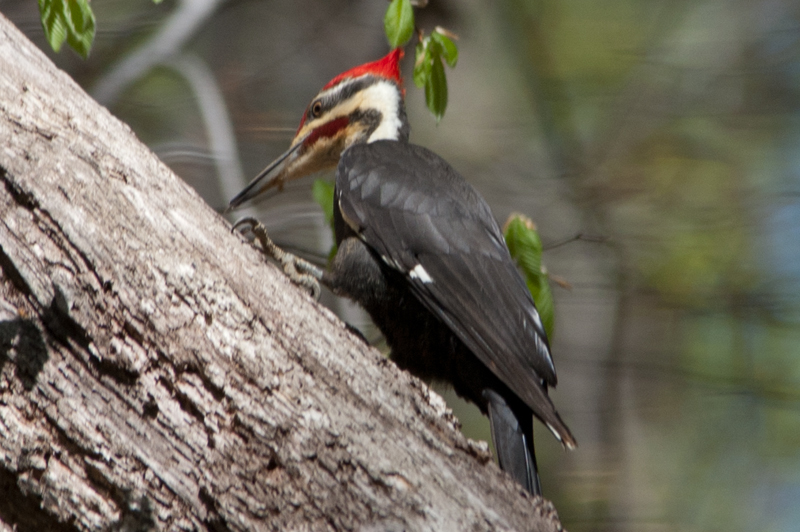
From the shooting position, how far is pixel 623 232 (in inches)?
161

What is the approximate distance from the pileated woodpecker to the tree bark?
14.2 inches

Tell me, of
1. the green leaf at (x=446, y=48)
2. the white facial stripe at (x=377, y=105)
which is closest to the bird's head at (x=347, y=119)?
the white facial stripe at (x=377, y=105)

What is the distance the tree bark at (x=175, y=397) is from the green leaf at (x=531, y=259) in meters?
0.86

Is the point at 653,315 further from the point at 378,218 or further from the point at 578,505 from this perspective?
the point at 378,218

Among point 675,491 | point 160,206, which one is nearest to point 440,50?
point 160,206

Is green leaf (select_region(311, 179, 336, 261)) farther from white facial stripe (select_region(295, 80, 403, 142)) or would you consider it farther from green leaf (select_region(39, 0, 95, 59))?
green leaf (select_region(39, 0, 95, 59))

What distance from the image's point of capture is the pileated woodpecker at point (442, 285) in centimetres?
177

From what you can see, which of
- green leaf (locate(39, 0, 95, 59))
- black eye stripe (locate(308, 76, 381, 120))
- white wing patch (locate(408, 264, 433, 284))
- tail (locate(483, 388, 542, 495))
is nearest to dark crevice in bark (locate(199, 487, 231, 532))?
tail (locate(483, 388, 542, 495))

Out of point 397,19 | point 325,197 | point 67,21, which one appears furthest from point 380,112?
point 67,21

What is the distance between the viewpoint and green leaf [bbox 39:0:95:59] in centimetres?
185

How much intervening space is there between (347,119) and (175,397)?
1.49 meters

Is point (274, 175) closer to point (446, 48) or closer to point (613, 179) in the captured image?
point (446, 48)

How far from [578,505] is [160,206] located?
3.23 metres

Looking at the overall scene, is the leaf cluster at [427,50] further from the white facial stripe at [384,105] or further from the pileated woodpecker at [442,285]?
the white facial stripe at [384,105]
